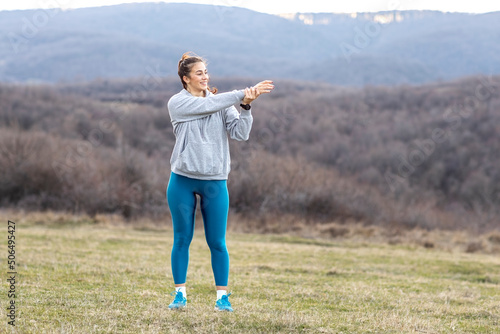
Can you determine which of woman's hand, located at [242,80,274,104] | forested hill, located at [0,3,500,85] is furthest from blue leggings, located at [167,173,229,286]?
forested hill, located at [0,3,500,85]

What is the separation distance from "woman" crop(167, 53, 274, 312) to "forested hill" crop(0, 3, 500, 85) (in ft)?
291

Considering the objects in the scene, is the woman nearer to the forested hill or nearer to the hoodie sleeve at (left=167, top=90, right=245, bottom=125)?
the hoodie sleeve at (left=167, top=90, right=245, bottom=125)

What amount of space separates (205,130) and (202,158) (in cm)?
27

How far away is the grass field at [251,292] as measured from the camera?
453 cm

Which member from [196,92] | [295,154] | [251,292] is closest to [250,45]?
[295,154]

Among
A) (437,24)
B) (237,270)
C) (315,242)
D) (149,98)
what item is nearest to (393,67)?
(437,24)

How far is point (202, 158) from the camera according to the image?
4.67 meters

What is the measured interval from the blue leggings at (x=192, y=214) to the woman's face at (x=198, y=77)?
820mm

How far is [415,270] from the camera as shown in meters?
12.1

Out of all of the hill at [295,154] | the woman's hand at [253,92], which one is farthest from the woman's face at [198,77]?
the hill at [295,154]

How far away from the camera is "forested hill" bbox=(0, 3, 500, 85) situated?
12232 centimetres

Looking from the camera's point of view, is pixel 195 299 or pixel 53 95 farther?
pixel 53 95

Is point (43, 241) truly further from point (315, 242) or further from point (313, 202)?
point (313, 202)

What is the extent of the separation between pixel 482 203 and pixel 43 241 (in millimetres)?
41291
